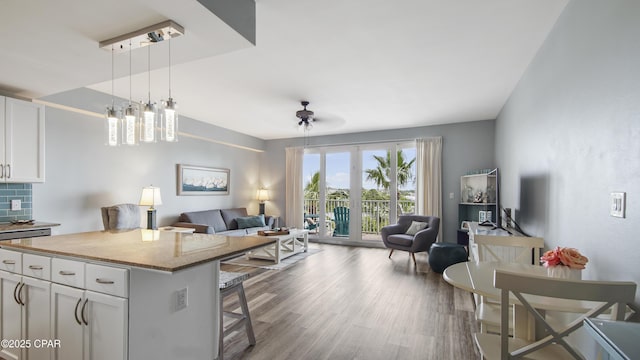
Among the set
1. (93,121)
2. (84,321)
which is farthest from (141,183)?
(84,321)

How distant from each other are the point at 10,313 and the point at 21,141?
83.6 inches

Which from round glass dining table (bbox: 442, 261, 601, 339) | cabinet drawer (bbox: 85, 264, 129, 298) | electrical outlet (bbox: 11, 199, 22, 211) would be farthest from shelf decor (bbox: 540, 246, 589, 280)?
electrical outlet (bbox: 11, 199, 22, 211)

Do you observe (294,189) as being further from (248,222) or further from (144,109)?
(144,109)

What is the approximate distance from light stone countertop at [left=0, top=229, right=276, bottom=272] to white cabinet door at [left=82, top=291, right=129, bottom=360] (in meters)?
0.21

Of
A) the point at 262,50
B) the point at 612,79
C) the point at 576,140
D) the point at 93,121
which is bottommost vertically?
the point at 576,140

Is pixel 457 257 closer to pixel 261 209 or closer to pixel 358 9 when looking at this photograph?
pixel 358 9

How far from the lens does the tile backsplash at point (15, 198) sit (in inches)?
130

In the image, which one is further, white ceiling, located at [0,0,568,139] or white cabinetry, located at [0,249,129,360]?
white ceiling, located at [0,0,568,139]

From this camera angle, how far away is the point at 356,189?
680cm

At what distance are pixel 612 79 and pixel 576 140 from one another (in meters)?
0.53

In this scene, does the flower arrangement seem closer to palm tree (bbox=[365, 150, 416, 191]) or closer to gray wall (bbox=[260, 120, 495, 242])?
gray wall (bbox=[260, 120, 495, 242])

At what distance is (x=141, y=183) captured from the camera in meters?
4.87

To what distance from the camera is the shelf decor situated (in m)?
1.42

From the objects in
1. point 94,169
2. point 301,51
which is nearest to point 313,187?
point 94,169
